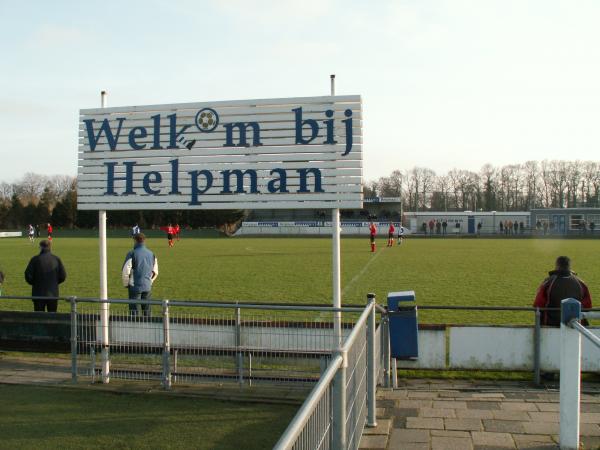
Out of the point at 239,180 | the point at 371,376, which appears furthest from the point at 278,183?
the point at 371,376

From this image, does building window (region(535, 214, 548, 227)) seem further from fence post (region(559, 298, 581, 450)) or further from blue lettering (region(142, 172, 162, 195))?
fence post (region(559, 298, 581, 450))

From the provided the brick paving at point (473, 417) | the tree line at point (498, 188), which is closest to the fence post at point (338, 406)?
the brick paving at point (473, 417)

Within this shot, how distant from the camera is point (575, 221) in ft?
229

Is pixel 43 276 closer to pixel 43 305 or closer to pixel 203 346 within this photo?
pixel 43 305

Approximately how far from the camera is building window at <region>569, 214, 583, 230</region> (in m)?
69.6

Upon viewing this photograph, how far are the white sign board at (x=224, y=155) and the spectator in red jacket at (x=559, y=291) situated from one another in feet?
8.73

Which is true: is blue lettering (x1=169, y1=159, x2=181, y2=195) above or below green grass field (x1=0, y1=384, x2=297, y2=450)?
above

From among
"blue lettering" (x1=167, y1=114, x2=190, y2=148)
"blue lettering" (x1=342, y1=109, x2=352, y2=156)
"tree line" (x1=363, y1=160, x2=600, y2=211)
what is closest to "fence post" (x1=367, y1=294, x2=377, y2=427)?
"blue lettering" (x1=342, y1=109, x2=352, y2=156)

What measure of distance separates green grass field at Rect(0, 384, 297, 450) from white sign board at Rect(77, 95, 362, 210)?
266cm

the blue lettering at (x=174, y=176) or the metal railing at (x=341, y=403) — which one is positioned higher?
the blue lettering at (x=174, y=176)

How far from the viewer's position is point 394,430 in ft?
17.5

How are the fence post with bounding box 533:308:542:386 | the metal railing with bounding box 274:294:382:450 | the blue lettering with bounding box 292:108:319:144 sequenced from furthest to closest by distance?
the blue lettering with bounding box 292:108:319:144 < the fence post with bounding box 533:308:542:386 < the metal railing with bounding box 274:294:382:450

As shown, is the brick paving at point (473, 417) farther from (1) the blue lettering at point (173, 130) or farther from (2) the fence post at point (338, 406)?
(1) the blue lettering at point (173, 130)

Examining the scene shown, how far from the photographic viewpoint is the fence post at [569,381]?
470cm
